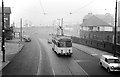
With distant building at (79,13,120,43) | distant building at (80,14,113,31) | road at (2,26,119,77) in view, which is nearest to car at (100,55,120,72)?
road at (2,26,119,77)

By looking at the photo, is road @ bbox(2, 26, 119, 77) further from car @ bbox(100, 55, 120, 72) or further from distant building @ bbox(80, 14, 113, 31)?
distant building @ bbox(80, 14, 113, 31)

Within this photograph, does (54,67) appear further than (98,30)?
No

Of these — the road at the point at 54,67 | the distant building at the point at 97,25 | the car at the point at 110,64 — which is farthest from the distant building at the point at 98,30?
the car at the point at 110,64

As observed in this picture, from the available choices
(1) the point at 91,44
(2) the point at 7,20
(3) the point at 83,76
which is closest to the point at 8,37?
(2) the point at 7,20

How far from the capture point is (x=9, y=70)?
68.2 feet

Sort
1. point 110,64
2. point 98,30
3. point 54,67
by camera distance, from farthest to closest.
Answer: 1. point 98,30
2. point 54,67
3. point 110,64

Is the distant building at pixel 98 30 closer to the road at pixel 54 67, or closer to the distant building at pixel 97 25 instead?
the distant building at pixel 97 25

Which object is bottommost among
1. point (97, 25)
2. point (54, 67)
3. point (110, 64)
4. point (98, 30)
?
point (54, 67)

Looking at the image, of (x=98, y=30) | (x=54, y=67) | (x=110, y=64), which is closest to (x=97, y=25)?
(x=98, y=30)

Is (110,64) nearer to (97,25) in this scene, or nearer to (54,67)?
(54,67)

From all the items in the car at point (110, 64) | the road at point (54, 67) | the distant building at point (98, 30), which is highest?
the distant building at point (98, 30)

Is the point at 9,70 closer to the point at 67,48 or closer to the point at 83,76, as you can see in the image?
the point at 83,76

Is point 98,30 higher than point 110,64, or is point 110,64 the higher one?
point 98,30

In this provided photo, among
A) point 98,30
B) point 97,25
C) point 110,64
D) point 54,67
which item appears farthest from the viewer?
point 97,25
